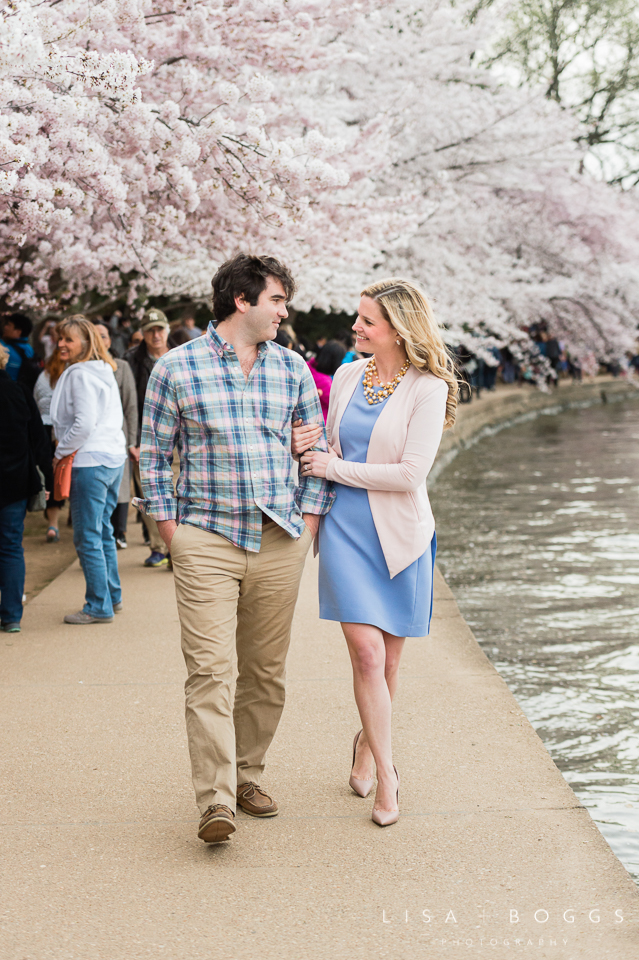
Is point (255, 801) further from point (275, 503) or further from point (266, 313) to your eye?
point (266, 313)

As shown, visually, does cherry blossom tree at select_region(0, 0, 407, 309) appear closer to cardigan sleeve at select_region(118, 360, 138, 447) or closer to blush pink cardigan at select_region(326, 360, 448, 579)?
cardigan sleeve at select_region(118, 360, 138, 447)

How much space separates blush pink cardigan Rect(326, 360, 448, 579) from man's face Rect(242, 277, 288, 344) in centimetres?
50

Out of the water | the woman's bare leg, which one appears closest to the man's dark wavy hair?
the woman's bare leg

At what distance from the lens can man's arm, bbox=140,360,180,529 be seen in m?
3.54

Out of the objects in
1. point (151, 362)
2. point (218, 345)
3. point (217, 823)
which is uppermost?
point (218, 345)

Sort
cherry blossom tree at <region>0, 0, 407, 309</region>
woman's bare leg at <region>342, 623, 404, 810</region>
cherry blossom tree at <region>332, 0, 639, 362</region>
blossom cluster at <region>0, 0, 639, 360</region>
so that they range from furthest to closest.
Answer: cherry blossom tree at <region>332, 0, 639, 362</region>
blossom cluster at <region>0, 0, 639, 360</region>
cherry blossom tree at <region>0, 0, 407, 309</region>
woman's bare leg at <region>342, 623, 404, 810</region>

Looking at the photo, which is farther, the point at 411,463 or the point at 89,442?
the point at 89,442

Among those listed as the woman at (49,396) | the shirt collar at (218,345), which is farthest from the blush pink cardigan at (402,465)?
the woman at (49,396)

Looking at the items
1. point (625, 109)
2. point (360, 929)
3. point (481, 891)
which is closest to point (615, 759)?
point (481, 891)

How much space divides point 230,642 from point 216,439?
2.20 ft

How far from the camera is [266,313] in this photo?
11.6 ft

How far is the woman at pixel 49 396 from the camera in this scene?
8.66 meters

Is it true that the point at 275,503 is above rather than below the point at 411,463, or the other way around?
below

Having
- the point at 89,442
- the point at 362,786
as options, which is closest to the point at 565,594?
the point at 89,442
